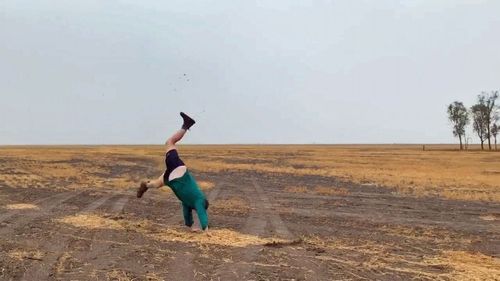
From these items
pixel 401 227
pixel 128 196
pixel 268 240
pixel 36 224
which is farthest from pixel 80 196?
pixel 401 227

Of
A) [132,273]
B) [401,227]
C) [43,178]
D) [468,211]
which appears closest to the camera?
[132,273]

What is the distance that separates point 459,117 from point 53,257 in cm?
11783

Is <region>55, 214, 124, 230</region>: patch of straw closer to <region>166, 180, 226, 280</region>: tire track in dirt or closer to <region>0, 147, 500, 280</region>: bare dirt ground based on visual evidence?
<region>0, 147, 500, 280</region>: bare dirt ground

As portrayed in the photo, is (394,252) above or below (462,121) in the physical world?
below

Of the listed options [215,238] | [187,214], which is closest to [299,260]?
[215,238]

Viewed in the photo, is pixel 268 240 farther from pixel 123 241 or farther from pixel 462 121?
pixel 462 121

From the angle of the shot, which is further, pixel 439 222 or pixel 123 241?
pixel 439 222

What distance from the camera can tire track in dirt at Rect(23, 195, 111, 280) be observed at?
815cm

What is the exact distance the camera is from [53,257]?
368 inches

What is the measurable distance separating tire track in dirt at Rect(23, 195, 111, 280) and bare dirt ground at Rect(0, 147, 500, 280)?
0.02 meters

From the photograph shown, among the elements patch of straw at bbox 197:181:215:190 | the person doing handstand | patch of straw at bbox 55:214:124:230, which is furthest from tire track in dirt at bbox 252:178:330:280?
patch of straw at bbox 197:181:215:190

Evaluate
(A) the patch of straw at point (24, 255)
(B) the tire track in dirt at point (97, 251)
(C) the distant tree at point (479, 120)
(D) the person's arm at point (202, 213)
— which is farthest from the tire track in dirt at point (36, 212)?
(C) the distant tree at point (479, 120)

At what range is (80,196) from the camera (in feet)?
65.1

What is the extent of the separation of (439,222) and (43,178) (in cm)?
2055
